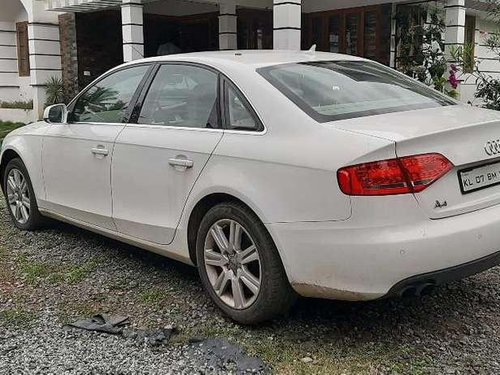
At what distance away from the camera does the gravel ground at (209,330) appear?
3.20 meters

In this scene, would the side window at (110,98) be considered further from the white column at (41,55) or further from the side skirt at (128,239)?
the white column at (41,55)

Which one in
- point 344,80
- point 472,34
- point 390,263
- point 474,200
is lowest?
point 390,263

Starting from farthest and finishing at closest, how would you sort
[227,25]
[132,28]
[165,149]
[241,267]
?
[227,25]
[132,28]
[165,149]
[241,267]

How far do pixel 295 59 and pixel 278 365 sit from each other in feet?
6.58

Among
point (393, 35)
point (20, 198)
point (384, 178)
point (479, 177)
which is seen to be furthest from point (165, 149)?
point (393, 35)

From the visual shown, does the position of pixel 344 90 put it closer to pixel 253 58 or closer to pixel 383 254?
pixel 253 58

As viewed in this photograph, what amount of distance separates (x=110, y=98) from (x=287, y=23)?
16.3 ft

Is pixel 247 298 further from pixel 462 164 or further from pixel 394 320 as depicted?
pixel 462 164

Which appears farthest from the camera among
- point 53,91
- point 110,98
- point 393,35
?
point 53,91

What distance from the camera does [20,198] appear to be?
5805 mm

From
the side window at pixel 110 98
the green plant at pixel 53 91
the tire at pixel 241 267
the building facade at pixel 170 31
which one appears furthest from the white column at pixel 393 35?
the tire at pixel 241 267

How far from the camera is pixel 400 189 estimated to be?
3018 mm

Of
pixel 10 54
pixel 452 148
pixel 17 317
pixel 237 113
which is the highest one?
pixel 10 54

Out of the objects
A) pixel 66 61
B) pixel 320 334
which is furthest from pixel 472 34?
pixel 320 334
